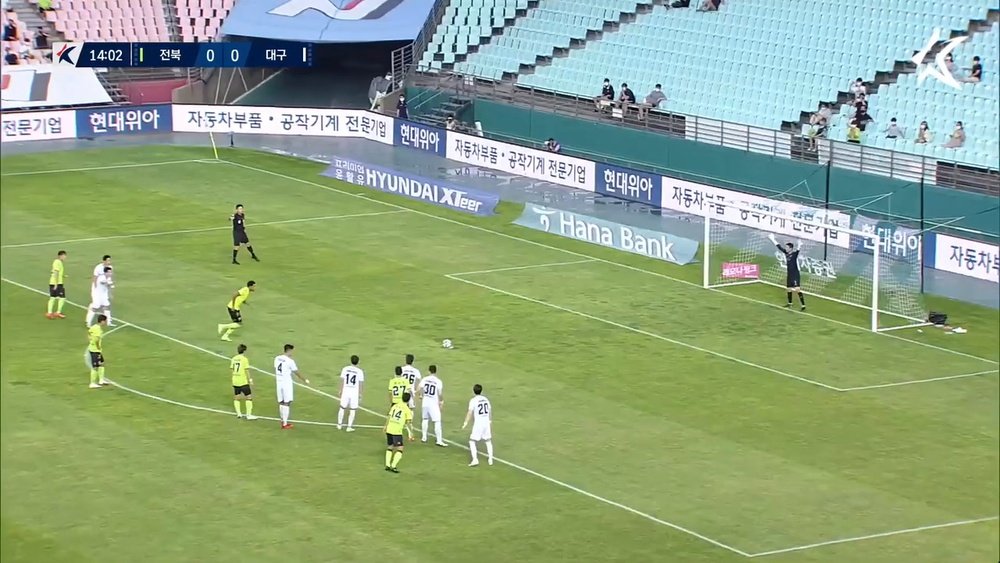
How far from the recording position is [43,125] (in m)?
54.9

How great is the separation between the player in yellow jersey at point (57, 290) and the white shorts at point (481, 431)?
478 inches

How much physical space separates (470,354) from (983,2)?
20762 millimetres

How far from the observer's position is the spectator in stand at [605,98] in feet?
167

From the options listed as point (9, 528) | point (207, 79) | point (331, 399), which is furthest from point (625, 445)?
point (207, 79)

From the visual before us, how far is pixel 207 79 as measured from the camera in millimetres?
62406

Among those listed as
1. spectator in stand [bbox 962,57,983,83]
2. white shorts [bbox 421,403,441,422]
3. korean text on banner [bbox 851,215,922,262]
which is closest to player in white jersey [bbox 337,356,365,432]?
white shorts [bbox 421,403,441,422]

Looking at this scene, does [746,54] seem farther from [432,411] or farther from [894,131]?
[432,411]

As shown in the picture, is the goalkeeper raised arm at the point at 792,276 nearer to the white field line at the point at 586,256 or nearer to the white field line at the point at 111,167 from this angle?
the white field line at the point at 586,256

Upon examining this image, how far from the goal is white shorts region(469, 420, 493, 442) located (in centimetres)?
1147

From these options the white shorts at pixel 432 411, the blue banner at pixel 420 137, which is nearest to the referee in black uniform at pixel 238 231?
the white shorts at pixel 432 411

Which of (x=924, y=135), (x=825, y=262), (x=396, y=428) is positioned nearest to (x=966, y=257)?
(x=825, y=262)

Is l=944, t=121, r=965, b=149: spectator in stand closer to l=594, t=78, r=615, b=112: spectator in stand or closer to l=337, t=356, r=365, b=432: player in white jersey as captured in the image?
l=594, t=78, r=615, b=112: spectator in stand

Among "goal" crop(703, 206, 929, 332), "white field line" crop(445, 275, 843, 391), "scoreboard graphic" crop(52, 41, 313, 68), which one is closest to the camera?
"white field line" crop(445, 275, 843, 391)

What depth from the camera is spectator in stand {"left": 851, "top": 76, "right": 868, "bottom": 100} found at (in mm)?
44219
